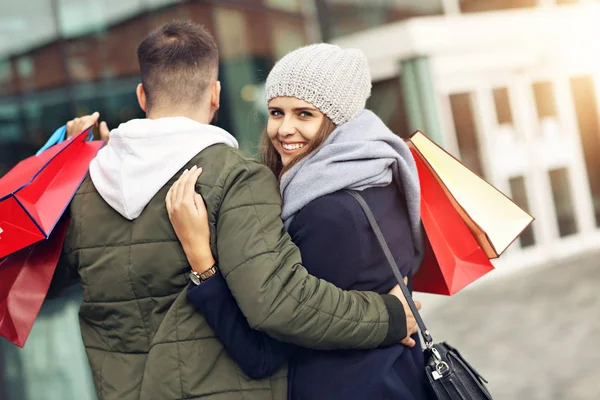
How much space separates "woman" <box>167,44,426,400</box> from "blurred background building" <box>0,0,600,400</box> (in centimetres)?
168

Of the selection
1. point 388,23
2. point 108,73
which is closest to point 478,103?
point 388,23

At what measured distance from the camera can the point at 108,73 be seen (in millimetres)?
5766

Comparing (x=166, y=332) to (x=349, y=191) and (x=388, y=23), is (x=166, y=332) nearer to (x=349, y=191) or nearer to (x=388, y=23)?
(x=349, y=191)

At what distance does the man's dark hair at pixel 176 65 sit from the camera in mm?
A: 2078

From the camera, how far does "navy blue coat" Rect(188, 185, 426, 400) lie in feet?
6.39

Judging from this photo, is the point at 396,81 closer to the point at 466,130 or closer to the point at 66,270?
the point at 466,130

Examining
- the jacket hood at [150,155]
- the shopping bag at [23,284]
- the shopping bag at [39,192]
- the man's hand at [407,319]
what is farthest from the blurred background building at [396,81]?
the man's hand at [407,319]

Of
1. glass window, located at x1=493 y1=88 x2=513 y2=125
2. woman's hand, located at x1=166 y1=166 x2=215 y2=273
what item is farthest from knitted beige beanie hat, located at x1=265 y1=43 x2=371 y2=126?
glass window, located at x1=493 y1=88 x2=513 y2=125

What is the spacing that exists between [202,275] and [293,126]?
0.54 meters

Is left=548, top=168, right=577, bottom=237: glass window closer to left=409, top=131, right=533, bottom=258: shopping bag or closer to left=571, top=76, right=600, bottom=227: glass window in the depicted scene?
left=571, top=76, right=600, bottom=227: glass window

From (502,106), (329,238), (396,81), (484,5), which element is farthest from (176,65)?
(502,106)

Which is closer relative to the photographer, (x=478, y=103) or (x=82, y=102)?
(x=82, y=102)

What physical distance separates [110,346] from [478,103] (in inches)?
326

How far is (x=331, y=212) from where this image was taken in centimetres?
199
